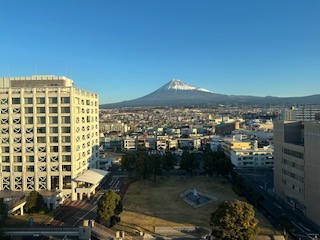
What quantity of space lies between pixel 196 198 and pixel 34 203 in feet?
44.1

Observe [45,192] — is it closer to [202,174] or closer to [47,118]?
[47,118]

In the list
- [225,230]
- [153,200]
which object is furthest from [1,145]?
[225,230]

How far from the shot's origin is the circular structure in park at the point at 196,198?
2439cm

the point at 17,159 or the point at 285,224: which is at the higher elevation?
the point at 17,159

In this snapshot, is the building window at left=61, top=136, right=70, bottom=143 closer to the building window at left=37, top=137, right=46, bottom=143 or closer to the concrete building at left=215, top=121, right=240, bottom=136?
the building window at left=37, top=137, right=46, bottom=143

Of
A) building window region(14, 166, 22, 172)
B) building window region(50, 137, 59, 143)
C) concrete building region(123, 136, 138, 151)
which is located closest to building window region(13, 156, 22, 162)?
building window region(14, 166, 22, 172)

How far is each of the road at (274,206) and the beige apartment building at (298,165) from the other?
0.52m

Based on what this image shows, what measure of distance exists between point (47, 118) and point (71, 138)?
286cm

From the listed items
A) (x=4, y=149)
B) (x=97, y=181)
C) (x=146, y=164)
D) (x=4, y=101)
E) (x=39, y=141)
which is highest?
(x=4, y=101)

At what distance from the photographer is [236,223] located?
15.6 m

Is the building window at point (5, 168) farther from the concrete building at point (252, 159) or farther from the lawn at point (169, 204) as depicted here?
the concrete building at point (252, 159)

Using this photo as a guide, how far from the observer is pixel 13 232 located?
686 inches

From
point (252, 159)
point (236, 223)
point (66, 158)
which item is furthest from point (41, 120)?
point (252, 159)

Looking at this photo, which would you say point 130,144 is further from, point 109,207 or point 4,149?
point 109,207
